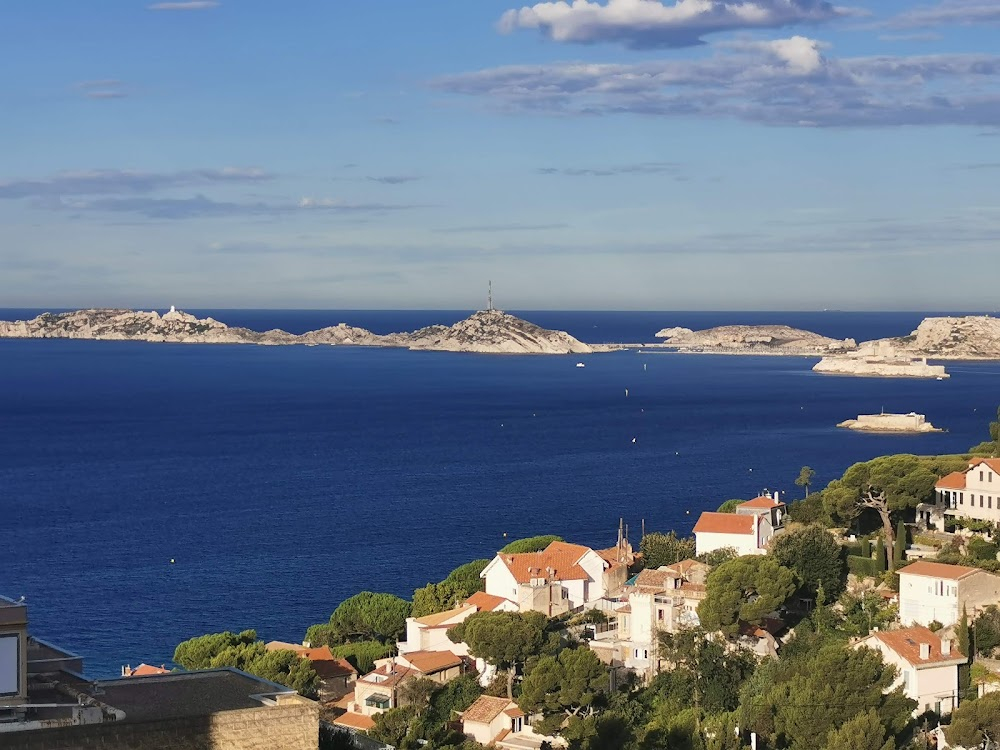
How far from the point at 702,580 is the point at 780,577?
8.79 ft

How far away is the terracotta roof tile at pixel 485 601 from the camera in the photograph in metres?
24.6

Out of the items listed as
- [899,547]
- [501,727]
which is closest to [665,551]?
[899,547]

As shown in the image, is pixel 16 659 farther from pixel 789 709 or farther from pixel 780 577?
pixel 780 577

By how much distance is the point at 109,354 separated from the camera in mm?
163500

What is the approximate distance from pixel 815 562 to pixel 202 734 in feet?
60.3

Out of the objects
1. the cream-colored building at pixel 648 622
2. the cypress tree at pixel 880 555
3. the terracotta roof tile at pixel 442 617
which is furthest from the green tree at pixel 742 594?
the terracotta roof tile at pixel 442 617

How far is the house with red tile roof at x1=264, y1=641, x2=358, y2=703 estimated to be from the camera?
71.1 feet

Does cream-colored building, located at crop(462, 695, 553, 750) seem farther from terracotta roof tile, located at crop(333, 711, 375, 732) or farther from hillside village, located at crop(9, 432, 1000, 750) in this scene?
terracotta roof tile, located at crop(333, 711, 375, 732)

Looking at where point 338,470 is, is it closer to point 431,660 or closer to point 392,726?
point 431,660

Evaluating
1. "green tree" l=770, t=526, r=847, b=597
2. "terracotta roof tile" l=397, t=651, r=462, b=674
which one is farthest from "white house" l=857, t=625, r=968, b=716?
"terracotta roof tile" l=397, t=651, r=462, b=674

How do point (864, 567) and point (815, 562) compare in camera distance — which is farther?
point (864, 567)

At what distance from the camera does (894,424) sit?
238 ft

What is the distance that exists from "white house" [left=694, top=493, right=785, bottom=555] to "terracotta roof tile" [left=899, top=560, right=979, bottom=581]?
195 inches

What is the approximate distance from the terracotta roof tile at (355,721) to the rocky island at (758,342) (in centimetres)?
13562
